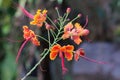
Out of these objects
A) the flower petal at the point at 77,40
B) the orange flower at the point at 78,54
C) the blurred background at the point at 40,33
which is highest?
the blurred background at the point at 40,33

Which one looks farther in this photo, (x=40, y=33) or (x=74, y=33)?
(x=40, y=33)

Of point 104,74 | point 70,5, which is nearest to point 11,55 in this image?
point 70,5

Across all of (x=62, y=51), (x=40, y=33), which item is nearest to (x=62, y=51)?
(x=62, y=51)

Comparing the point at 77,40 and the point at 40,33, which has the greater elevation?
the point at 40,33

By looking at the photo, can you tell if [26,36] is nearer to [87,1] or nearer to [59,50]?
[59,50]

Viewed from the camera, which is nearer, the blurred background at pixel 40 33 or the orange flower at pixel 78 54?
the orange flower at pixel 78 54

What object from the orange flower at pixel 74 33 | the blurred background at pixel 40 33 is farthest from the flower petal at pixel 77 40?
the blurred background at pixel 40 33

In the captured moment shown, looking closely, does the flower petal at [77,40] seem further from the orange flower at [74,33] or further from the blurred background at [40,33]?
the blurred background at [40,33]

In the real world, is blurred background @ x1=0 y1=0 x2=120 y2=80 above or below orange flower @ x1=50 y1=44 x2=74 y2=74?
above

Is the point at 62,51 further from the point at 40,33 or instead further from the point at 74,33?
the point at 40,33

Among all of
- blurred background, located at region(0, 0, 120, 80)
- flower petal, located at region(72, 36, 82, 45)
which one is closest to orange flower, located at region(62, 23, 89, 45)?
flower petal, located at region(72, 36, 82, 45)

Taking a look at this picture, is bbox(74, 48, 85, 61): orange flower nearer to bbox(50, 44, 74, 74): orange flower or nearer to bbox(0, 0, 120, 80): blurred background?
bbox(50, 44, 74, 74): orange flower
